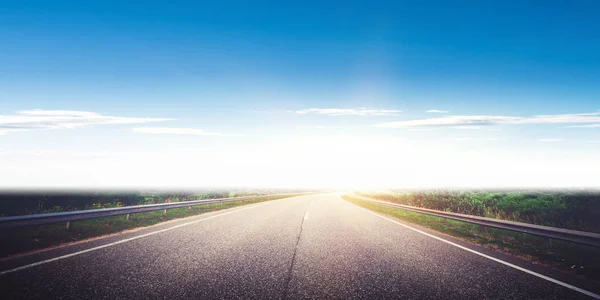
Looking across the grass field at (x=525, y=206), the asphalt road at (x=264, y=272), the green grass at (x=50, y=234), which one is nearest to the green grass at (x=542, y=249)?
the asphalt road at (x=264, y=272)

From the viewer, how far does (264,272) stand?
4.39 meters

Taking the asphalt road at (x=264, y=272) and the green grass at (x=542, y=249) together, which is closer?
the asphalt road at (x=264, y=272)

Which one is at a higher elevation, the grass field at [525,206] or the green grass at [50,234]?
the green grass at [50,234]

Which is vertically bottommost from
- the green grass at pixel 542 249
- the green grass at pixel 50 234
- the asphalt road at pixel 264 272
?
the green grass at pixel 542 249

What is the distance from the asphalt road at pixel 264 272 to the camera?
3.57 meters

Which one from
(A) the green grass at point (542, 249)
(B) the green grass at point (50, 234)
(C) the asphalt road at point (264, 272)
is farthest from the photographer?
(B) the green grass at point (50, 234)

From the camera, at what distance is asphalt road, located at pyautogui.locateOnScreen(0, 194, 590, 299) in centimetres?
357

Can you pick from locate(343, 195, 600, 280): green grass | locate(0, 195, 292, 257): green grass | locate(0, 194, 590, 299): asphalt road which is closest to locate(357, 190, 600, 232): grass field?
locate(343, 195, 600, 280): green grass

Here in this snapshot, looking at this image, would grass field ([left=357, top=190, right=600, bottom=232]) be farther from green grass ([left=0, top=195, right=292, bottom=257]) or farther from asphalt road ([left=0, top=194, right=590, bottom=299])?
green grass ([left=0, top=195, right=292, bottom=257])

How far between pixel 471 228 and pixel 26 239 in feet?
47.3

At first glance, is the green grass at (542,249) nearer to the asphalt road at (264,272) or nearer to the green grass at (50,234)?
the asphalt road at (264,272)

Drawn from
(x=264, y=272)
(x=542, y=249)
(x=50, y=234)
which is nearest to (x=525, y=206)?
(x=542, y=249)

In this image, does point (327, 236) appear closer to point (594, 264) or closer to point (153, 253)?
point (153, 253)

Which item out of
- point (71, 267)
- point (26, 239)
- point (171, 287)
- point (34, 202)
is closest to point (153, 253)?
point (71, 267)
